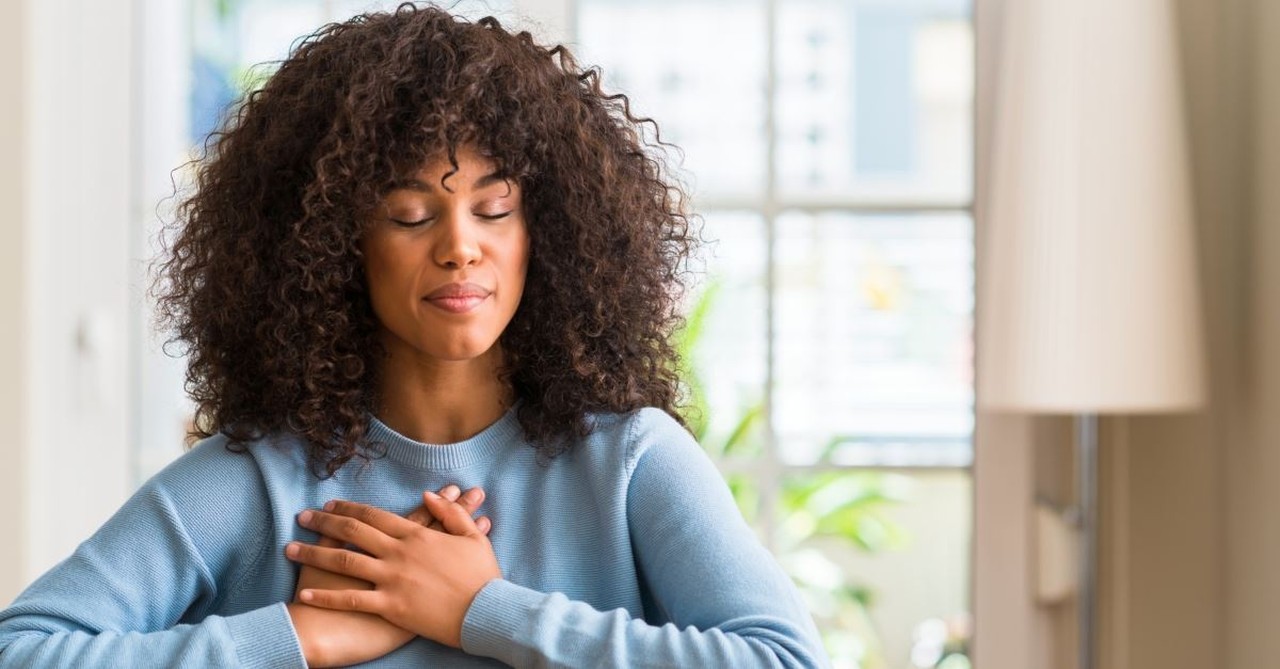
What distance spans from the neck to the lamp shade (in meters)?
1.10

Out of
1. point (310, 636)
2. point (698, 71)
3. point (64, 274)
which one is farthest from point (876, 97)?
point (310, 636)

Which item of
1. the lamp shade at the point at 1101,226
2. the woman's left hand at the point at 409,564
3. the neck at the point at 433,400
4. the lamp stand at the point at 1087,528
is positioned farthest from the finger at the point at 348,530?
the lamp stand at the point at 1087,528

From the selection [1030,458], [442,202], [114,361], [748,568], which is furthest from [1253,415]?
[114,361]

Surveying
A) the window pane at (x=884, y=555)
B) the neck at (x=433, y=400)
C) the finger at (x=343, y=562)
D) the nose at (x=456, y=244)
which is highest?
the nose at (x=456, y=244)

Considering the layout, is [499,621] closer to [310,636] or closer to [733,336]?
[310,636]

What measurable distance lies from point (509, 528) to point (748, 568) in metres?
0.22

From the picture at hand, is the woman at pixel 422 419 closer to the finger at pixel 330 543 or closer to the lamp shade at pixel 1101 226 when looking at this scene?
the finger at pixel 330 543

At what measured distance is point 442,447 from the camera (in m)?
1.33

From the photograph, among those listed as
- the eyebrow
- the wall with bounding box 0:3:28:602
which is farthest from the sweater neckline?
the wall with bounding box 0:3:28:602

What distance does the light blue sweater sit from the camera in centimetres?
120

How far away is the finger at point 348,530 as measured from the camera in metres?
1.26

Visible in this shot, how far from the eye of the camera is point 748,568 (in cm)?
126

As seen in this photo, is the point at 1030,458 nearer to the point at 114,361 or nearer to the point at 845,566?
the point at 845,566

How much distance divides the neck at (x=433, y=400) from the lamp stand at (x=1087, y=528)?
4.23ft
